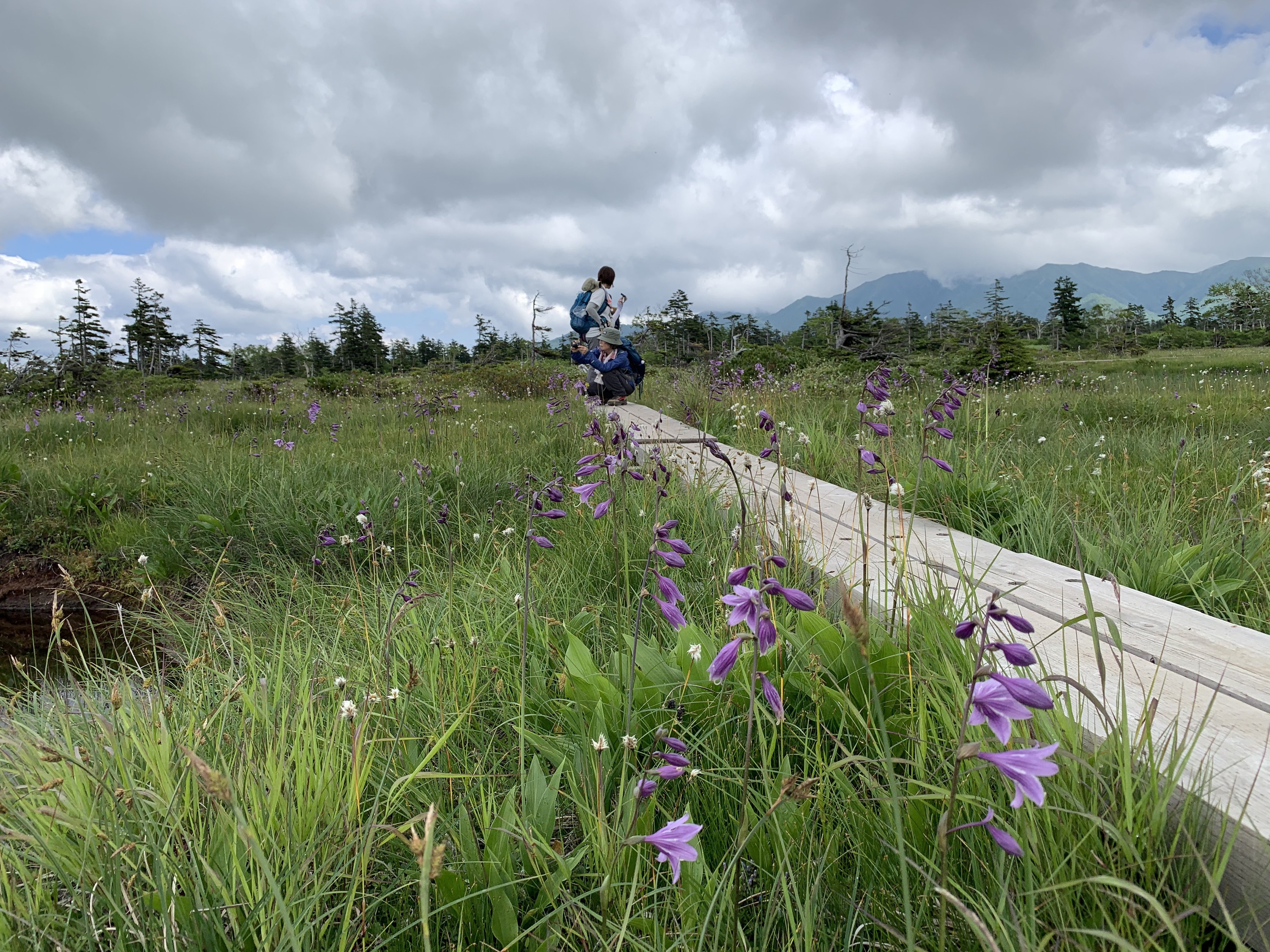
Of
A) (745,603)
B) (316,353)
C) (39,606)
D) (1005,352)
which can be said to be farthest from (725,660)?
(316,353)

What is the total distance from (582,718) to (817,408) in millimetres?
6246

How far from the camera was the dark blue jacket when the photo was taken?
8.20 metres

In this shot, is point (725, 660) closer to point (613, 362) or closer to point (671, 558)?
point (671, 558)

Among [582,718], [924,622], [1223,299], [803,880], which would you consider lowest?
[803,880]

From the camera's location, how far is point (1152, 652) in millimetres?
1668

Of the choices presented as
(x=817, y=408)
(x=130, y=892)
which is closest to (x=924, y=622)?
(x=130, y=892)

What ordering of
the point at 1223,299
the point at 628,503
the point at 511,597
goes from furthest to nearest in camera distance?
the point at 1223,299 → the point at 628,503 → the point at 511,597

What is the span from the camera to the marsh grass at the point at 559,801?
1061mm

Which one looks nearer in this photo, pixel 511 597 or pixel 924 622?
pixel 924 622

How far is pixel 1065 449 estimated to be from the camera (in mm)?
4562

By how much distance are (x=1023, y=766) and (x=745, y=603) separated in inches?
16.2

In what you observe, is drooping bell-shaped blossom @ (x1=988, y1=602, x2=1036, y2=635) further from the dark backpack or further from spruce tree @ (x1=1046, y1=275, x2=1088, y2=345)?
spruce tree @ (x1=1046, y1=275, x2=1088, y2=345)

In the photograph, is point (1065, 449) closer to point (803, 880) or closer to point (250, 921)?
point (803, 880)

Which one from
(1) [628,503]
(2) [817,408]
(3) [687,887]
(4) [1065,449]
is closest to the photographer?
(3) [687,887]
